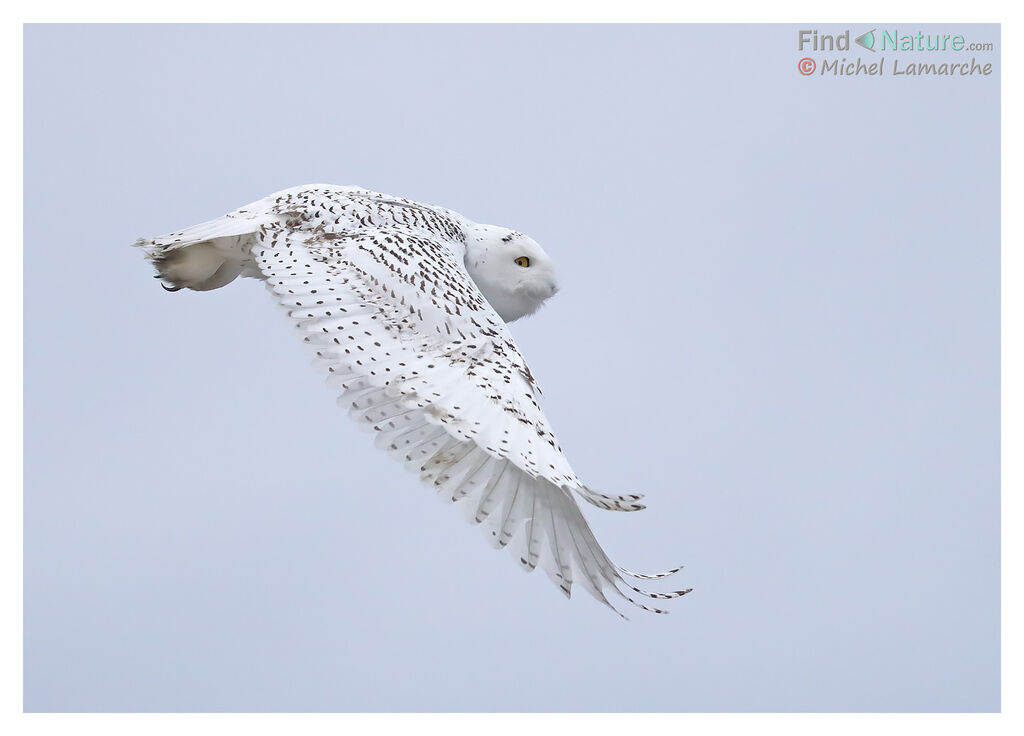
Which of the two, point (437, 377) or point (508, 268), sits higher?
point (508, 268)

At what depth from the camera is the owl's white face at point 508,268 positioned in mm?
8844

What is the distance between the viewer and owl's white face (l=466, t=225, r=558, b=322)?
884 cm

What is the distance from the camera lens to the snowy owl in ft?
23.1

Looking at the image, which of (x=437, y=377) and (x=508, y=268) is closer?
(x=437, y=377)

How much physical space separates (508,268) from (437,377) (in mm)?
1807

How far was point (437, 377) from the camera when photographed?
7.23 m

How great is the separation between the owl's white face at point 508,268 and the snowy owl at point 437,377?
63cm

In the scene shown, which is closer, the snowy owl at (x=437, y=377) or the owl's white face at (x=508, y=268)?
the snowy owl at (x=437, y=377)

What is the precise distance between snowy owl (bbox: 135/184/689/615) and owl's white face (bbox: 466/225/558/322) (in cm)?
63

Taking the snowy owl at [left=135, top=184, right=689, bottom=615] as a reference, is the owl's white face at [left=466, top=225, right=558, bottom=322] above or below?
above

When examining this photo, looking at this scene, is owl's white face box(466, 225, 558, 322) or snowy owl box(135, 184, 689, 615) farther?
owl's white face box(466, 225, 558, 322)

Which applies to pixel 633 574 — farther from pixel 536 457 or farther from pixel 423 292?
pixel 423 292

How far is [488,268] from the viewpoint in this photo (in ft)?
29.0

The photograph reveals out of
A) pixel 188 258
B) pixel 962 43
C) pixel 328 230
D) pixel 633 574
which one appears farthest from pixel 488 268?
pixel 962 43
